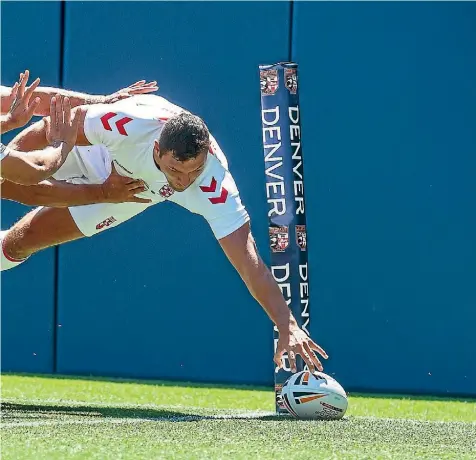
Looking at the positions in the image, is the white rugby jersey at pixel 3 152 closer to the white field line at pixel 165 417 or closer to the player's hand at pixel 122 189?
the player's hand at pixel 122 189

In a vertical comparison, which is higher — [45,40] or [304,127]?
[45,40]

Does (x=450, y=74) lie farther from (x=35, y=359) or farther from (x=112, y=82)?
(x=35, y=359)

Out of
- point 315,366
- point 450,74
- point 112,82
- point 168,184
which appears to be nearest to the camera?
point 315,366

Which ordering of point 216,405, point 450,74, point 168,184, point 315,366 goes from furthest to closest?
1. point 450,74
2. point 216,405
3. point 168,184
4. point 315,366

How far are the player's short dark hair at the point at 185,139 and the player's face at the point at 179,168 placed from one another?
0.03 metres

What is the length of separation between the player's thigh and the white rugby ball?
137cm

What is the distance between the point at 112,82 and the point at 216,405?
3.01m

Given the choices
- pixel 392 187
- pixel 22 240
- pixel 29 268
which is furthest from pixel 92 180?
pixel 29 268

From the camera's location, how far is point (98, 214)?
239 inches

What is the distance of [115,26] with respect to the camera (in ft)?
27.6

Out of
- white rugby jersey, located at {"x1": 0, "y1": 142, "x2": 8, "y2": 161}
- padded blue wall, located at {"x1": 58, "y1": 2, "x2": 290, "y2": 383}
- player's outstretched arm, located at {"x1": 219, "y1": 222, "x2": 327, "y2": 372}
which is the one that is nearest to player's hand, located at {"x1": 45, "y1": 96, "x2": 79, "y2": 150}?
white rugby jersey, located at {"x1": 0, "y1": 142, "x2": 8, "y2": 161}

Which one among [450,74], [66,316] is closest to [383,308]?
[450,74]

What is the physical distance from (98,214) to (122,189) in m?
0.57

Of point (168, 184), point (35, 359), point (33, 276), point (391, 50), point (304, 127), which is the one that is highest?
point (391, 50)
